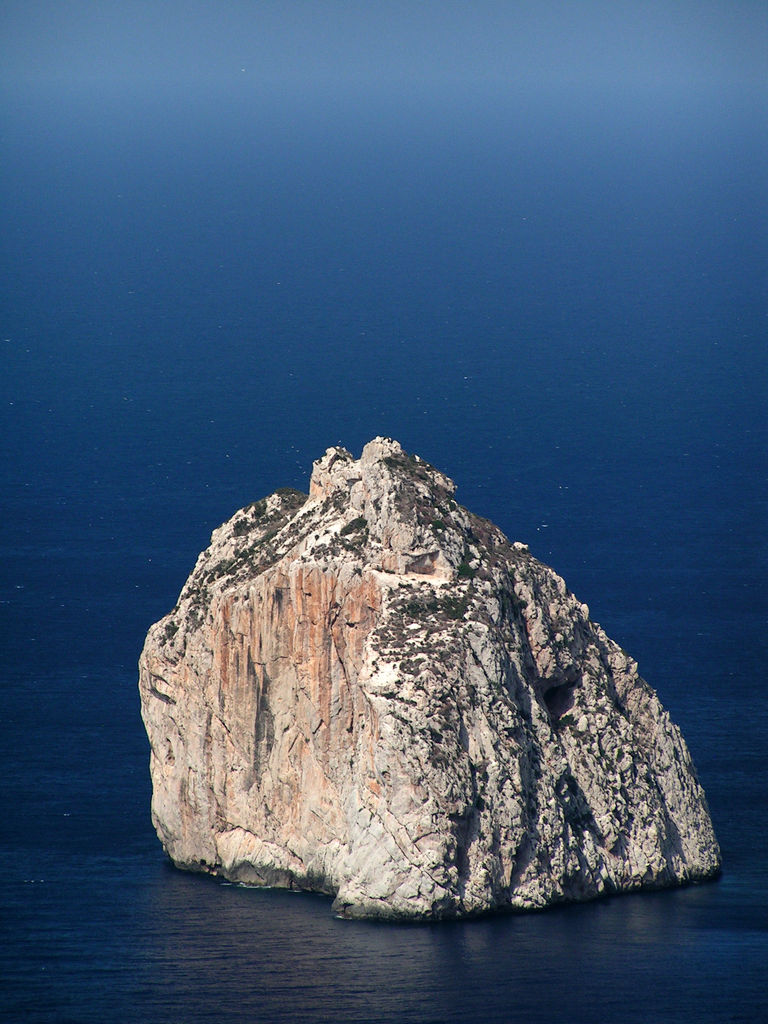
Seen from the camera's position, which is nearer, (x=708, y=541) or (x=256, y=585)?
(x=256, y=585)

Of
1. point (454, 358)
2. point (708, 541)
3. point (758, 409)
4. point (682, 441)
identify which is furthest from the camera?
point (454, 358)

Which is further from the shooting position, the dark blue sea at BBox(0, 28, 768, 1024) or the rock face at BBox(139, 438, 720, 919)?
the rock face at BBox(139, 438, 720, 919)

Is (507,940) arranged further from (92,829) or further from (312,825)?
(92,829)

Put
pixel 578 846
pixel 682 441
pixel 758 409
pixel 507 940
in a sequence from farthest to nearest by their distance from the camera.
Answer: pixel 758 409, pixel 682 441, pixel 578 846, pixel 507 940

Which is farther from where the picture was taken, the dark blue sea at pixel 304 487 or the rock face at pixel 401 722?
the rock face at pixel 401 722

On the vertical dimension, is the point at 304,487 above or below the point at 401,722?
above

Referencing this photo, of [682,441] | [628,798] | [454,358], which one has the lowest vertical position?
[628,798]

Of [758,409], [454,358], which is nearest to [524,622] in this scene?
[758,409]

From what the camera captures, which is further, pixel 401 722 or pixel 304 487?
pixel 304 487
